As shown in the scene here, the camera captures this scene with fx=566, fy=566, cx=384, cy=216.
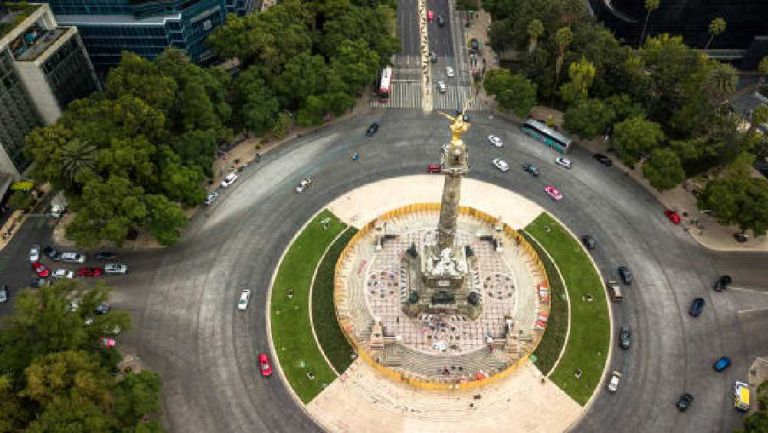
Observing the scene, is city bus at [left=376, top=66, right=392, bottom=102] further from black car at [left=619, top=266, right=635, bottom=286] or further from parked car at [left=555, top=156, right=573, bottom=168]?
black car at [left=619, top=266, right=635, bottom=286]

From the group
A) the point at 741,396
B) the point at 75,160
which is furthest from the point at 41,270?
the point at 741,396

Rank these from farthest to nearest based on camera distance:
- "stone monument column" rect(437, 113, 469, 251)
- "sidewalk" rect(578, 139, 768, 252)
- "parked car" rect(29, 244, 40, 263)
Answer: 1. "sidewalk" rect(578, 139, 768, 252)
2. "parked car" rect(29, 244, 40, 263)
3. "stone monument column" rect(437, 113, 469, 251)

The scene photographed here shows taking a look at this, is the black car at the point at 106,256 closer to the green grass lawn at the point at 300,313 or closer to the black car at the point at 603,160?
the green grass lawn at the point at 300,313

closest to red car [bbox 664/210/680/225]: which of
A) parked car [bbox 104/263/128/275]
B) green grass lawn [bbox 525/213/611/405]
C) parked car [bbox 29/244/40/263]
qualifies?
green grass lawn [bbox 525/213/611/405]

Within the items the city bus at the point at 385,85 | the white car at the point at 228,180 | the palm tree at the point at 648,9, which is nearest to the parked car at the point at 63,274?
the white car at the point at 228,180

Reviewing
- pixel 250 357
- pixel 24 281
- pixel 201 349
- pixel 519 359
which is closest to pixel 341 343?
pixel 250 357

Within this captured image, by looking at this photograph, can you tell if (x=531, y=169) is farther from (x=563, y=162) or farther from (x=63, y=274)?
(x=63, y=274)

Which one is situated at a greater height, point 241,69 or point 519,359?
point 241,69

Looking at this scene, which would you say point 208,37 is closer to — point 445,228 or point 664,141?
point 445,228
